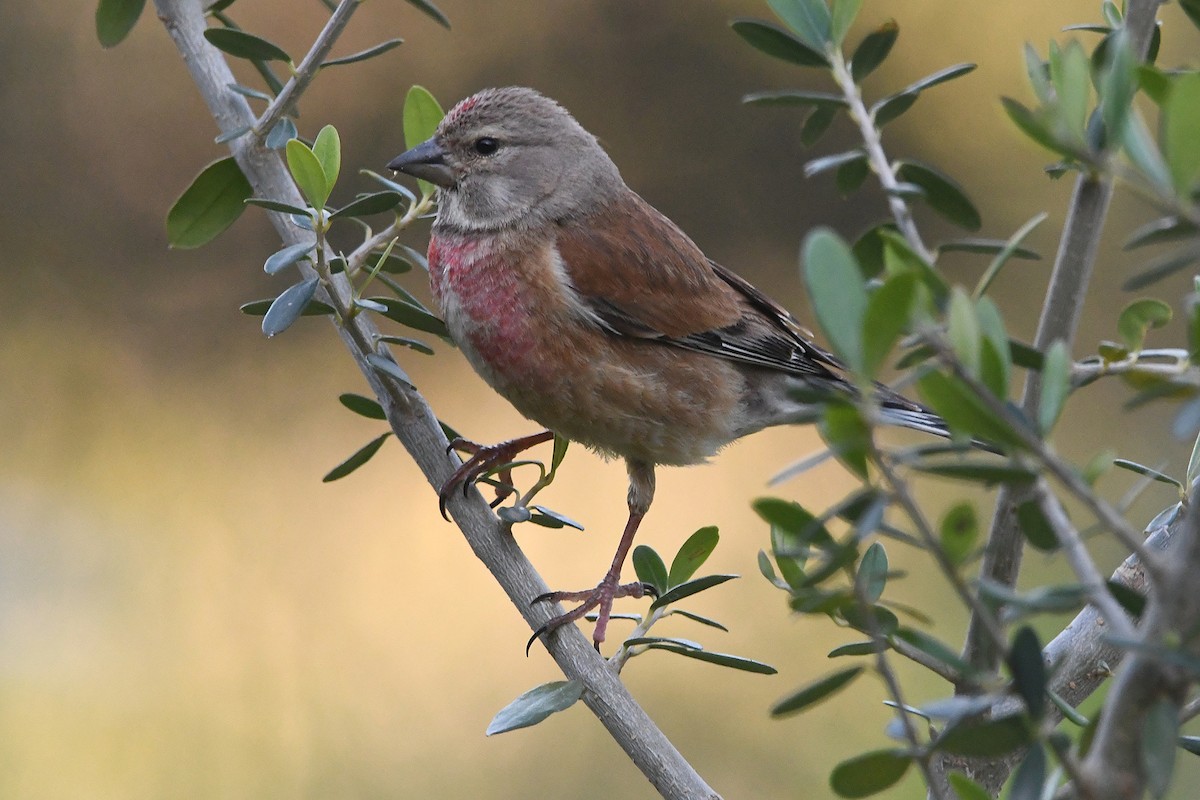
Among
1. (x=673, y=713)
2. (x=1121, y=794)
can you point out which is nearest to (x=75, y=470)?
(x=673, y=713)

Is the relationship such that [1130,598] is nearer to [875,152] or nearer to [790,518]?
[790,518]

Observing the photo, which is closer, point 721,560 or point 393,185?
point 393,185

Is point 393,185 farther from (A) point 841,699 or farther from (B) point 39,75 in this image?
(B) point 39,75

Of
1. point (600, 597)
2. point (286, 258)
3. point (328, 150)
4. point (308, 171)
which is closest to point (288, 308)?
point (286, 258)

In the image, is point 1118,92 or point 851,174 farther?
point 851,174

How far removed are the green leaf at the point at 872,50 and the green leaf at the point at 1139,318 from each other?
0.46 metres

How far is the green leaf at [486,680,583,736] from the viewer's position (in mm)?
1741

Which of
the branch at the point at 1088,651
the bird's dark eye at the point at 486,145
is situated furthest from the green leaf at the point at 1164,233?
the bird's dark eye at the point at 486,145

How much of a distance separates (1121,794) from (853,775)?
22cm

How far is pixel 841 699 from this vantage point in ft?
17.1

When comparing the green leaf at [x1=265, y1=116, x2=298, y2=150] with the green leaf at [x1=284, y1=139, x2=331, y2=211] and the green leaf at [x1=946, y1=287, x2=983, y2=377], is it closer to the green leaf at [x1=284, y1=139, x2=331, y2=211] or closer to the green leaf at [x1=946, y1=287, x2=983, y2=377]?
the green leaf at [x1=284, y1=139, x2=331, y2=211]

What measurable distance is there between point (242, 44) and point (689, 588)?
110cm

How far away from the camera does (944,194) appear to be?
161cm

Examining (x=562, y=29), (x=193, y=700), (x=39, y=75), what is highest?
(x=39, y=75)
